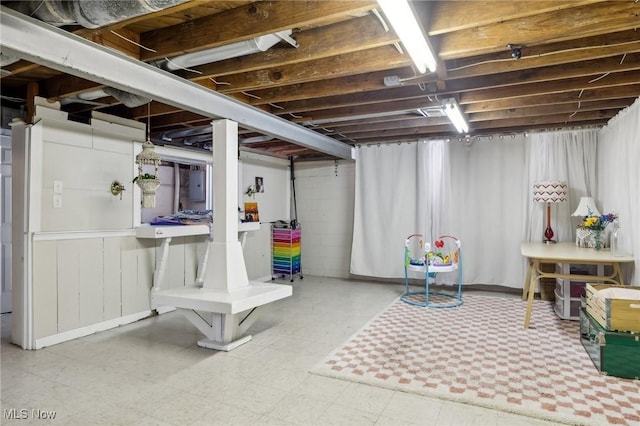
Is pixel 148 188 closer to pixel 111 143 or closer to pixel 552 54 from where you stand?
pixel 111 143

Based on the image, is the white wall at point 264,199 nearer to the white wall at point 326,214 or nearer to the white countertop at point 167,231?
the white wall at point 326,214

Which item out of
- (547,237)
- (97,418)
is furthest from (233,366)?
(547,237)

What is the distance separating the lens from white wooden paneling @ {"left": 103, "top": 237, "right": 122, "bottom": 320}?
13.4ft

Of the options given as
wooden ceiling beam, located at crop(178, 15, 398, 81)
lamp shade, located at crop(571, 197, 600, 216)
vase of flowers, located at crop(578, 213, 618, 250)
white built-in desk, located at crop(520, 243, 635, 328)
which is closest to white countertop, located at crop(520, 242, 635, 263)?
white built-in desk, located at crop(520, 243, 635, 328)

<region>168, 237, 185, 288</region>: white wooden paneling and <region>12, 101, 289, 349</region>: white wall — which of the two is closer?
<region>12, 101, 289, 349</region>: white wall

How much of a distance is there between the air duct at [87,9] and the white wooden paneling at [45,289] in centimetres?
226

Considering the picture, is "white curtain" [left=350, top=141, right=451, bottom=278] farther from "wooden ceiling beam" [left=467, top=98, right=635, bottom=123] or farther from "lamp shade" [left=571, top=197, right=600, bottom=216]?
"lamp shade" [left=571, top=197, right=600, bottom=216]

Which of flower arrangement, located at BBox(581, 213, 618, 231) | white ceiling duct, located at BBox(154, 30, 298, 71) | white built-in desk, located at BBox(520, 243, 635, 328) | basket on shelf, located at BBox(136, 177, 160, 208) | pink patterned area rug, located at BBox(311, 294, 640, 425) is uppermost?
white ceiling duct, located at BBox(154, 30, 298, 71)

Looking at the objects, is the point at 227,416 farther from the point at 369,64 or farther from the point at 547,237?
the point at 547,237

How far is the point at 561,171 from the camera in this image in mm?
5203

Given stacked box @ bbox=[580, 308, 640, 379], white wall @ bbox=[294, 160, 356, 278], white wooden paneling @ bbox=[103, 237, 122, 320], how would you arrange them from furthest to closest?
white wall @ bbox=[294, 160, 356, 278], white wooden paneling @ bbox=[103, 237, 122, 320], stacked box @ bbox=[580, 308, 640, 379]

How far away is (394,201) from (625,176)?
9.78ft

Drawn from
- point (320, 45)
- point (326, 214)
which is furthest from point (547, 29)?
point (326, 214)

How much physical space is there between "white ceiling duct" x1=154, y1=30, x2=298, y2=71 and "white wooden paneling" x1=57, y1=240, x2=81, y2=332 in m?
2.08
